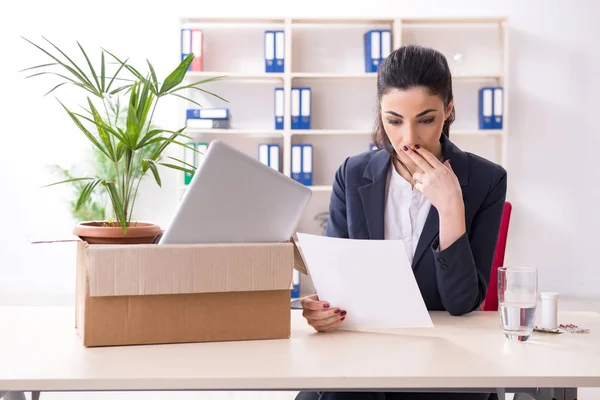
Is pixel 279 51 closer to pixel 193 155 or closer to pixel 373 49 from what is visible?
pixel 373 49

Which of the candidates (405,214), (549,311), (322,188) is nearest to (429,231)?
(405,214)

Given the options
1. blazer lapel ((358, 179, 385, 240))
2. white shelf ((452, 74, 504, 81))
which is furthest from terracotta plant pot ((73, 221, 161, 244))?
white shelf ((452, 74, 504, 81))

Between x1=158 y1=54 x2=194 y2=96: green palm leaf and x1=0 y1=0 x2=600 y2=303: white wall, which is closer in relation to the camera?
x1=158 y1=54 x2=194 y2=96: green palm leaf

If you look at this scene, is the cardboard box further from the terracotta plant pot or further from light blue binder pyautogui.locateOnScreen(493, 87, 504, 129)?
light blue binder pyautogui.locateOnScreen(493, 87, 504, 129)

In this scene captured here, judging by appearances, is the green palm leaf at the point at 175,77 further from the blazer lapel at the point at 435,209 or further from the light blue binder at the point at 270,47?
the light blue binder at the point at 270,47

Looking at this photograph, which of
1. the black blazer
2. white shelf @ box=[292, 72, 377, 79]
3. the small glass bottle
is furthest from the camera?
white shelf @ box=[292, 72, 377, 79]

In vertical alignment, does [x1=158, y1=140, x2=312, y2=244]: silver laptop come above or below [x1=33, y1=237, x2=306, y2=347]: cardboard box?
above

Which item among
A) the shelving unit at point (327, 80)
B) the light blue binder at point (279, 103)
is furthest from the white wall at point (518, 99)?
the light blue binder at point (279, 103)

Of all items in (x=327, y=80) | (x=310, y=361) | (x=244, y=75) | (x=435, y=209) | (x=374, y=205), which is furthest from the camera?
(x=327, y=80)

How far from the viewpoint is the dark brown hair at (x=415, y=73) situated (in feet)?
5.67

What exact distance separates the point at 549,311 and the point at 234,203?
725 mm

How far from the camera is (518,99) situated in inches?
216

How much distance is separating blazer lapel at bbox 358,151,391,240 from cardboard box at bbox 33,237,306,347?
20.4 inches

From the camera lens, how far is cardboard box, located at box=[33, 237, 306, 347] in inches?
50.2
